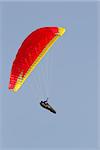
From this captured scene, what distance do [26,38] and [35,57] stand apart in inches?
53.0

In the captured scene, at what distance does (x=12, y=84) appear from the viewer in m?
61.9

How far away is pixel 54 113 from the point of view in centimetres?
6125

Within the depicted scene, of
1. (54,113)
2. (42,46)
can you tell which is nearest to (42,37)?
(42,46)

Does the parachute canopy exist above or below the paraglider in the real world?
above

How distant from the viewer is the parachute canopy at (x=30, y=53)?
6150 centimetres

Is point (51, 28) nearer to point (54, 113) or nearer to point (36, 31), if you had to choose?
point (36, 31)

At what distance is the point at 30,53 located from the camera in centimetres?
6172

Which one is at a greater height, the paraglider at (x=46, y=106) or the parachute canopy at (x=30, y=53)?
the parachute canopy at (x=30, y=53)

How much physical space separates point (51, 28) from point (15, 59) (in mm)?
2662

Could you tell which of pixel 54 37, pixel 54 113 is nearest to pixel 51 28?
pixel 54 37

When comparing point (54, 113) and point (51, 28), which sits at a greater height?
point (51, 28)

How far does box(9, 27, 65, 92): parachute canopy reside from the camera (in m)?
61.5

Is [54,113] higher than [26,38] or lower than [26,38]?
lower

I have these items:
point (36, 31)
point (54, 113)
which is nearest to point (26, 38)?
point (36, 31)
